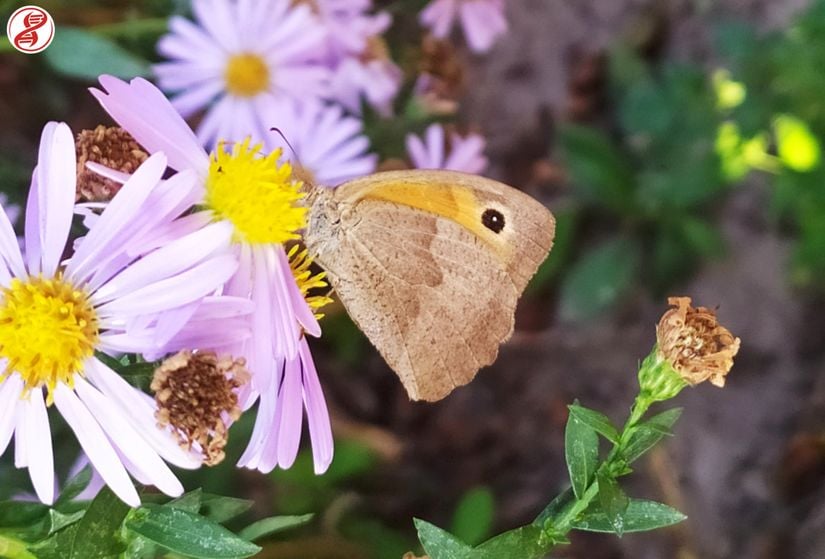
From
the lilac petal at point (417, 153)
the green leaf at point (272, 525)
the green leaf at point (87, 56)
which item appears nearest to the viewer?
the green leaf at point (272, 525)

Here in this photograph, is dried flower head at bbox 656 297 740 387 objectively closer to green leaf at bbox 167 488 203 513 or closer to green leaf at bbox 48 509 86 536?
green leaf at bbox 167 488 203 513

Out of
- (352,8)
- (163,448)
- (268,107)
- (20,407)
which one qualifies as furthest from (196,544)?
(352,8)

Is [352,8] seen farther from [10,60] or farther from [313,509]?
[313,509]

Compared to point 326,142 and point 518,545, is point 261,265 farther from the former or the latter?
point 326,142

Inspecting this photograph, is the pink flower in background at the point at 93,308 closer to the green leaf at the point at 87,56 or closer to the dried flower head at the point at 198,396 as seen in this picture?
the dried flower head at the point at 198,396

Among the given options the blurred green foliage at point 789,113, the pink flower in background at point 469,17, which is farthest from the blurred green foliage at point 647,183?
the pink flower in background at point 469,17
